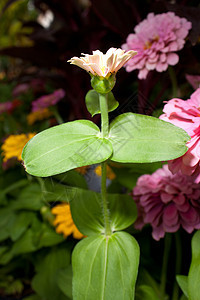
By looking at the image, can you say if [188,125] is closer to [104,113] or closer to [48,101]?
[104,113]

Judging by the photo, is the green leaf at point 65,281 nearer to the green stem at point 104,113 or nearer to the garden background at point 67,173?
the garden background at point 67,173

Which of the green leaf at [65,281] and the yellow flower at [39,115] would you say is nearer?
the green leaf at [65,281]

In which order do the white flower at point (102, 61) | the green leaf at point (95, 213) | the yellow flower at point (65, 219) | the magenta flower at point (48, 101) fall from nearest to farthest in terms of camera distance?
the white flower at point (102, 61), the green leaf at point (95, 213), the yellow flower at point (65, 219), the magenta flower at point (48, 101)

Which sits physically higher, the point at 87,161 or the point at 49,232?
the point at 87,161

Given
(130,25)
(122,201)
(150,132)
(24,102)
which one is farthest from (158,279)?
(24,102)

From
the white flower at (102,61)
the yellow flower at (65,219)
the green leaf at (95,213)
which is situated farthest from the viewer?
the yellow flower at (65,219)

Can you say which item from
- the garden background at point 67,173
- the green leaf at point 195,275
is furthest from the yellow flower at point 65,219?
the green leaf at point 195,275

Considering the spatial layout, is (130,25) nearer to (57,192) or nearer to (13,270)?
(57,192)
